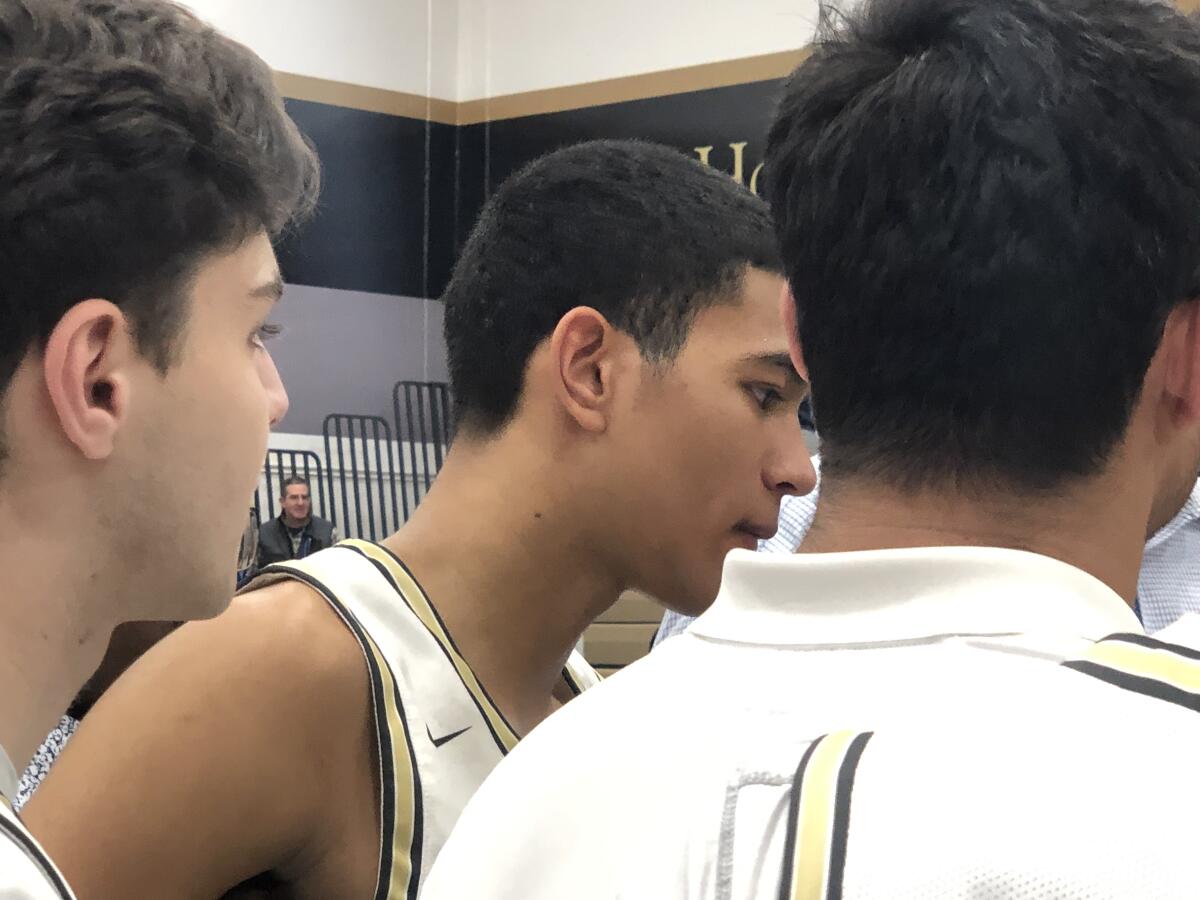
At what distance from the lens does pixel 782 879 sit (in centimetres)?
53

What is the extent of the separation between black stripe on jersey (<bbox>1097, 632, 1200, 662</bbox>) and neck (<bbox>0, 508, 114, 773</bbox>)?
2.29ft

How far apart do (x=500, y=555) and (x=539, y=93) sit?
20.6ft

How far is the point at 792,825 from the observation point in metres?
0.54

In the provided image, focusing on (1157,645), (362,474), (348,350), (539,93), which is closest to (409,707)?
(1157,645)

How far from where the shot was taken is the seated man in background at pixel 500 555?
3.74ft

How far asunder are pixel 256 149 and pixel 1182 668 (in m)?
0.82

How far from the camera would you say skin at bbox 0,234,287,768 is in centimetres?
90

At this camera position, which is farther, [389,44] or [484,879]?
[389,44]

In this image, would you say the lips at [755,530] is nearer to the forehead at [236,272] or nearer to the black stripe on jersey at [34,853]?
the forehead at [236,272]

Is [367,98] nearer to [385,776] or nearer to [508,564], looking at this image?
[508,564]

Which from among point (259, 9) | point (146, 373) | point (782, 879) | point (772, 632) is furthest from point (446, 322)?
point (259, 9)

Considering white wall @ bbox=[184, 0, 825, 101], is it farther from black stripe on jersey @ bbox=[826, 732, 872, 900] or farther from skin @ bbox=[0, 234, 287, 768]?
black stripe on jersey @ bbox=[826, 732, 872, 900]

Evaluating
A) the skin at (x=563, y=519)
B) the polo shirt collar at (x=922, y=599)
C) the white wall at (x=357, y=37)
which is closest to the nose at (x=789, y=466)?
the skin at (x=563, y=519)

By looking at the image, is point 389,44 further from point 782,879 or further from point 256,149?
point 782,879
